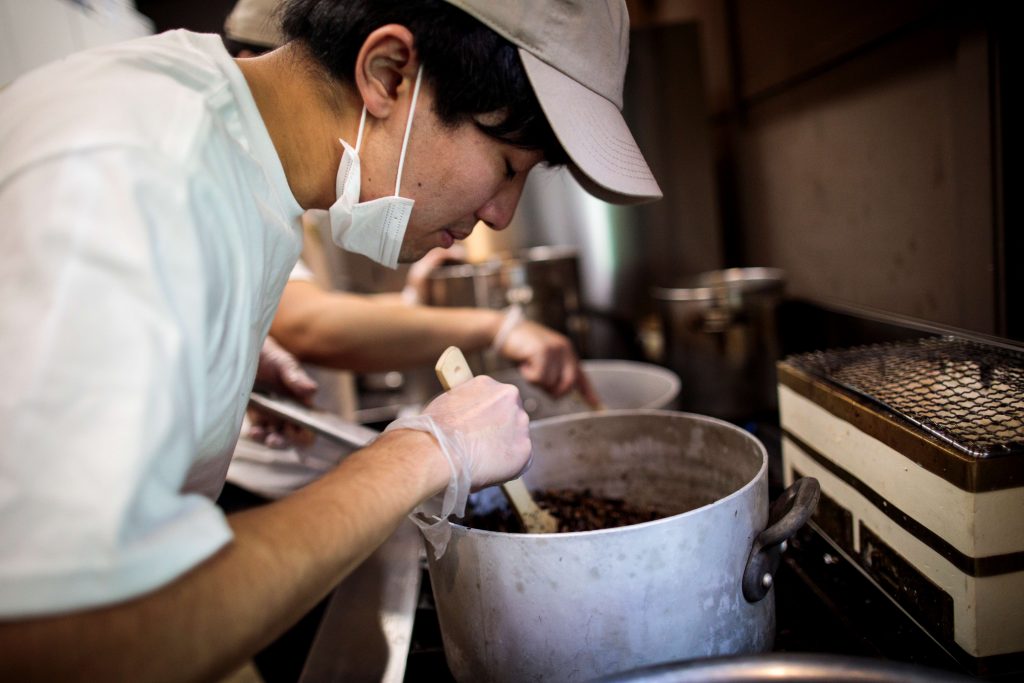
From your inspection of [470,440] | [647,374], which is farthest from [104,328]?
[647,374]

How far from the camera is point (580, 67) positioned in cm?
85

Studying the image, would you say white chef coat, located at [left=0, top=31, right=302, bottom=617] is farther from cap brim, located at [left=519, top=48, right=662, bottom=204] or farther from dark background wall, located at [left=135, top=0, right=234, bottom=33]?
dark background wall, located at [left=135, top=0, right=234, bottom=33]

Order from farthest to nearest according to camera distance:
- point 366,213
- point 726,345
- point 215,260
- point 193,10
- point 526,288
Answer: point 193,10
point 526,288
point 726,345
point 366,213
point 215,260

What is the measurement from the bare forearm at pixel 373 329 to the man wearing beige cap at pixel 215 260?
31.7 inches

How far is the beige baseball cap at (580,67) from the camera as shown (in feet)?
2.61

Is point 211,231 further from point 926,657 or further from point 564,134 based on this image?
point 926,657

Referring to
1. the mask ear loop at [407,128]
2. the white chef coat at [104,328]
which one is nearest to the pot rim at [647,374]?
the mask ear loop at [407,128]

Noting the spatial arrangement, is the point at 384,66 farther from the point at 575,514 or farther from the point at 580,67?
the point at 575,514

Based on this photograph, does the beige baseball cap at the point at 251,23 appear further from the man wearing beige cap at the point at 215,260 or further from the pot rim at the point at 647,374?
the pot rim at the point at 647,374

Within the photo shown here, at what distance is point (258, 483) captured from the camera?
5.21 feet

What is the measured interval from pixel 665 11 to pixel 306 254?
92.8 inches

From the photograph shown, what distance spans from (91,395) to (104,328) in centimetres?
5

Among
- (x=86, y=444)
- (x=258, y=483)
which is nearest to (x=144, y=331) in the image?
(x=86, y=444)

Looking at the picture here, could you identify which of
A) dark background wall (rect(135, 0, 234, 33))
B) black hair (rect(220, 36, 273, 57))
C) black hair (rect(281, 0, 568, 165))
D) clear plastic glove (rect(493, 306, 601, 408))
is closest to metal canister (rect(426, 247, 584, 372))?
clear plastic glove (rect(493, 306, 601, 408))
